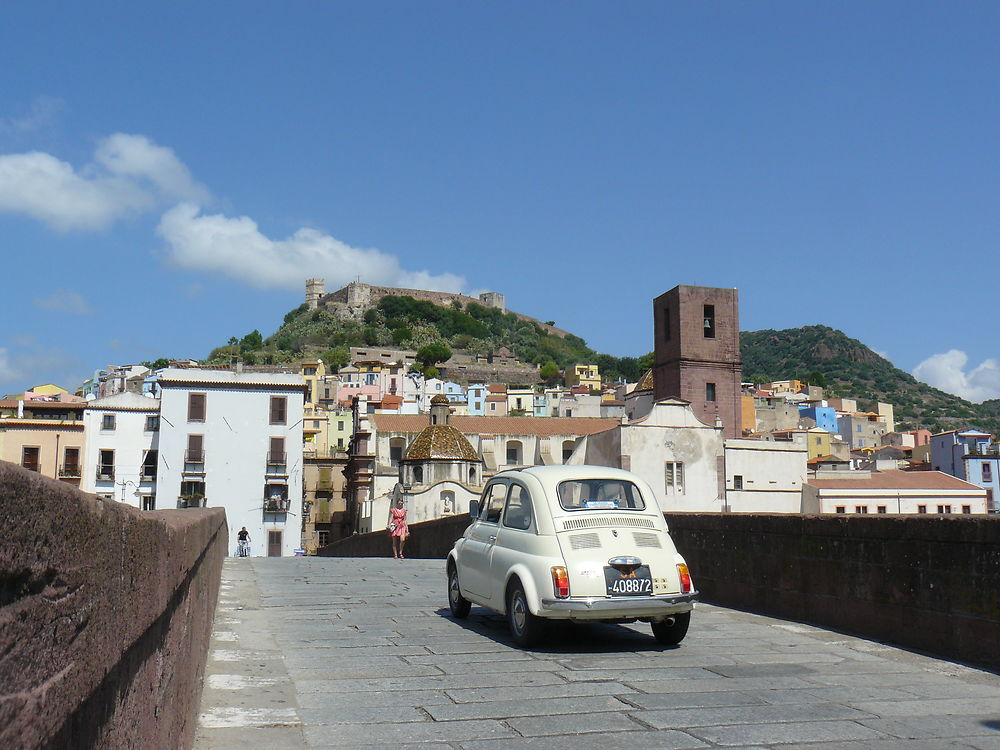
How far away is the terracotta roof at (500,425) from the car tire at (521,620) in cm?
6303

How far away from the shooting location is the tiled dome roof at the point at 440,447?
52969 mm

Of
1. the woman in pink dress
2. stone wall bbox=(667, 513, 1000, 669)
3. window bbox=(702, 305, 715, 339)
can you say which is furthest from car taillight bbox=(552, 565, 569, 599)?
window bbox=(702, 305, 715, 339)

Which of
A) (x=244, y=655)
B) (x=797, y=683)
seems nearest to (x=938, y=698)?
(x=797, y=683)

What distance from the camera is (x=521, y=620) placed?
8953 millimetres

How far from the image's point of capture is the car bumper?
8430 millimetres

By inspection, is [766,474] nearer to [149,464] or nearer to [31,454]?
[149,464]

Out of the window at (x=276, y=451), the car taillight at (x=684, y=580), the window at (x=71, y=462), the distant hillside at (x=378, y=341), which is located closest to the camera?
the car taillight at (x=684, y=580)

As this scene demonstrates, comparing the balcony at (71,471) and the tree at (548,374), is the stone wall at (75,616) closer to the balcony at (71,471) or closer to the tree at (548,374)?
the balcony at (71,471)

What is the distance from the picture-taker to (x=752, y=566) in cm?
1167

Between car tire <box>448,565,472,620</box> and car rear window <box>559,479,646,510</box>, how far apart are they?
2.35 m

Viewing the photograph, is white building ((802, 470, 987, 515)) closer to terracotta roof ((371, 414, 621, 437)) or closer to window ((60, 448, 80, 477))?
terracotta roof ((371, 414, 621, 437))

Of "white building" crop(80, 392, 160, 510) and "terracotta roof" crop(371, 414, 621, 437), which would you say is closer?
"white building" crop(80, 392, 160, 510)

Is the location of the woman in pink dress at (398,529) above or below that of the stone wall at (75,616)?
below

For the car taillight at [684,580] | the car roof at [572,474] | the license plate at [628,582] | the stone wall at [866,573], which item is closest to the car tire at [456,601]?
the car roof at [572,474]
